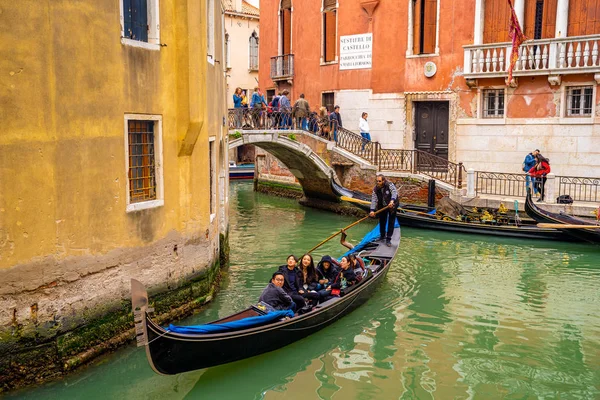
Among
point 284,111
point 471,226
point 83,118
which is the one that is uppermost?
point 284,111

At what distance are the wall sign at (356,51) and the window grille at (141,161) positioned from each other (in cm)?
1114

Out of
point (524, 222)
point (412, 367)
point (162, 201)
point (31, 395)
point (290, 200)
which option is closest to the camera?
point (31, 395)

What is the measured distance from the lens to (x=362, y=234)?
47.2 ft

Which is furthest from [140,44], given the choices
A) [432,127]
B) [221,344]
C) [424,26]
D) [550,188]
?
[424,26]

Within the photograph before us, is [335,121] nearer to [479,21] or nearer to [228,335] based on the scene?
[479,21]

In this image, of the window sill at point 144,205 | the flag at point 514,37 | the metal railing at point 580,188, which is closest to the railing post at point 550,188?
the metal railing at point 580,188

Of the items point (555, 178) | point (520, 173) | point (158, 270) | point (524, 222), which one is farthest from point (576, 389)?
point (520, 173)

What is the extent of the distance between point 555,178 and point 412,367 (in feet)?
26.8

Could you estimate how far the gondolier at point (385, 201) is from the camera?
10.4 m

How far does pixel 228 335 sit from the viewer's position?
20.7ft

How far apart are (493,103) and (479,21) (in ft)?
6.06

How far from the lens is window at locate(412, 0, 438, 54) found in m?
16.3

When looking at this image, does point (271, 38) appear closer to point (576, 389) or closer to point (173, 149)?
point (173, 149)

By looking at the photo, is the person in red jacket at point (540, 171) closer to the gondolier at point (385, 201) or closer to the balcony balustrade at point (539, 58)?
the balcony balustrade at point (539, 58)
